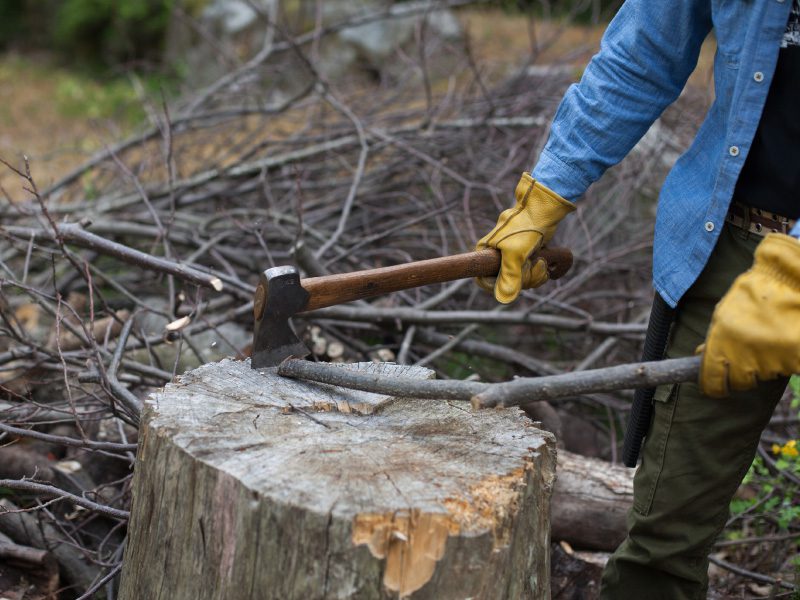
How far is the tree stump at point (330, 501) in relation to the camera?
162 centimetres

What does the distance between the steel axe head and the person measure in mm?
545

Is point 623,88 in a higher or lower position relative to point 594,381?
higher

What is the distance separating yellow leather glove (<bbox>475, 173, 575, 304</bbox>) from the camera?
2.29m

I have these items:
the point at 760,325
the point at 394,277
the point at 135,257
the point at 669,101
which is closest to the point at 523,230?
the point at 394,277

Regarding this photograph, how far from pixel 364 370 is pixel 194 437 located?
22.6 inches

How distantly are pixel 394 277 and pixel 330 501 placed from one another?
2.44 feet

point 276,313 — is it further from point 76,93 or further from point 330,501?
point 76,93

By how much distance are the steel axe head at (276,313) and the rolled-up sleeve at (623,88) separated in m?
0.73

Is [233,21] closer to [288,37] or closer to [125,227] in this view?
[288,37]

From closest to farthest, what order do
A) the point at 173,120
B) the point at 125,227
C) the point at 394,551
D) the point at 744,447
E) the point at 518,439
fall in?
the point at 394,551 < the point at 518,439 < the point at 744,447 < the point at 125,227 < the point at 173,120

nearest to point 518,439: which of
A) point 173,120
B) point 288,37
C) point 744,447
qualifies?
point 744,447

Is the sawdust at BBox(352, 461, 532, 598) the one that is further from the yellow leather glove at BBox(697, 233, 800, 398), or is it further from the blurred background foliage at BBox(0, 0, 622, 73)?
the blurred background foliage at BBox(0, 0, 622, 73)

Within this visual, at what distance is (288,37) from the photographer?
4449 millimetres

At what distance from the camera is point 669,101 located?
7.39 ft
